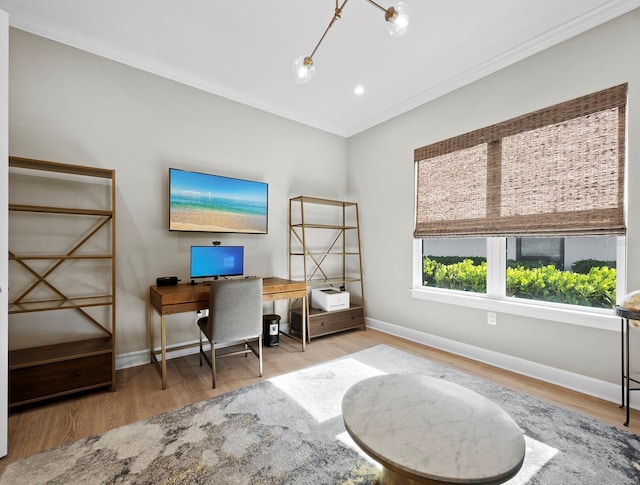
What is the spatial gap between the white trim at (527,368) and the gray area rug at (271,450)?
0.44m

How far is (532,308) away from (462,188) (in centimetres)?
127

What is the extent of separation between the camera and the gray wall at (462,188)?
2.10 m

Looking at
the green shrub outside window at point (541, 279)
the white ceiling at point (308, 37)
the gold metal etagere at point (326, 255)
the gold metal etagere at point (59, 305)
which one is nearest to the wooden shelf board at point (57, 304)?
the gold metal etagere at point (59, 305)

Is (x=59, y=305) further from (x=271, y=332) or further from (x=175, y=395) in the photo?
(x=271, y=332)

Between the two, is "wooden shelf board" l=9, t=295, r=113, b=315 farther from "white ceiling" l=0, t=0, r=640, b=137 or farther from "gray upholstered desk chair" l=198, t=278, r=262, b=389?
"white ceiling" l=0, t=0, r=640, b=137

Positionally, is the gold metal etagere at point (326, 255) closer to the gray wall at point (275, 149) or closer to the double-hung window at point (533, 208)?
the gray wall at point (275, 149)

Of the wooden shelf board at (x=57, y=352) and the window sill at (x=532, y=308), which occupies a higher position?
the window sill at (x=532, y=308)

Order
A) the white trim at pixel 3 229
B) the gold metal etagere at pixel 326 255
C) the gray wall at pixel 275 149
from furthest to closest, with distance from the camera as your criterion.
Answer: the gold metal etagere at pixel 326 255
the gray wall at pixel 275 149
the white trim at pixel 3 229

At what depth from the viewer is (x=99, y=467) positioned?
4.88 ft

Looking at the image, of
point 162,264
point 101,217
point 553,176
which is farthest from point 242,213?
point 553,176

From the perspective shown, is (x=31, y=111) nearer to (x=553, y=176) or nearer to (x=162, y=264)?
(x=162, y=264)

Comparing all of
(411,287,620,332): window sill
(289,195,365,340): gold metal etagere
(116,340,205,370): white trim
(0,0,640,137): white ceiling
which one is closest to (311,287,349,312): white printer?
(289,195,365,340): gold metal etagere

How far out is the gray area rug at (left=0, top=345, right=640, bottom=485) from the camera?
143 cm

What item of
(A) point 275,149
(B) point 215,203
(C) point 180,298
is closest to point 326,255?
(A) point 275,149
